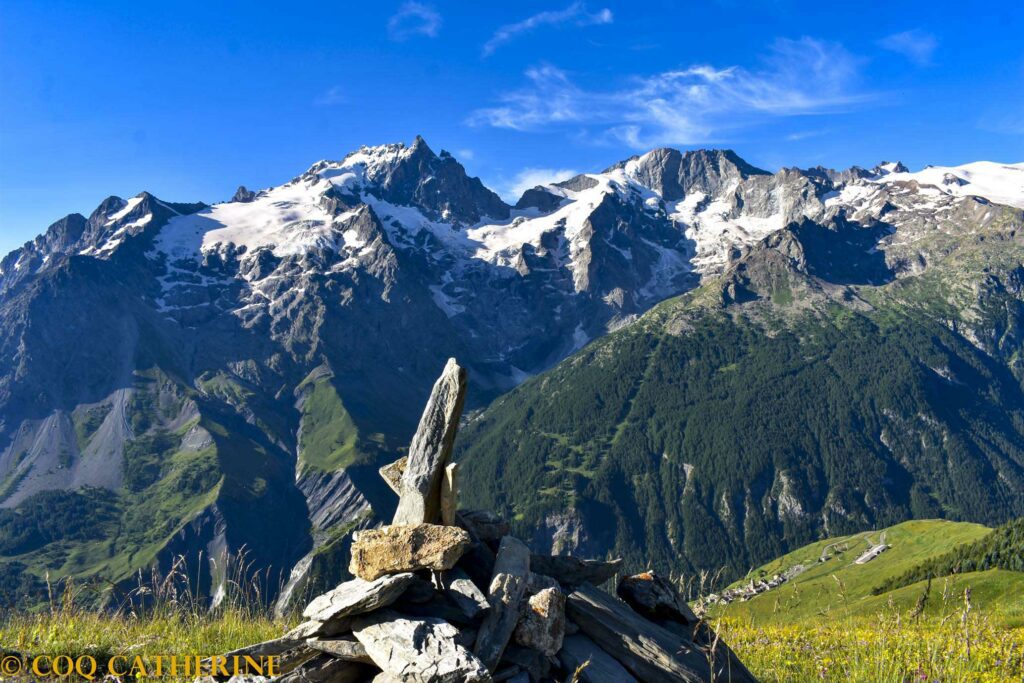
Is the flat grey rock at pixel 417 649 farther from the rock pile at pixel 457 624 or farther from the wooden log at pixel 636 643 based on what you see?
the wooden log at pixel 636 643

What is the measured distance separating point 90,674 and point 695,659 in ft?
38.9

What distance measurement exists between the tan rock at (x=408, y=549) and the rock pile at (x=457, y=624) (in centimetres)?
2

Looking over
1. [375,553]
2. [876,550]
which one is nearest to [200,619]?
[375,553]

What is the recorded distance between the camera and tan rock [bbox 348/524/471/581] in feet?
42.2

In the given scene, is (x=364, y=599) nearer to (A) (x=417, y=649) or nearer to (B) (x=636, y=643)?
(A) (x=417, y=649)

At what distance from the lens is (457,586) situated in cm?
1270

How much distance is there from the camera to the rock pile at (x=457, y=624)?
36.8 ft

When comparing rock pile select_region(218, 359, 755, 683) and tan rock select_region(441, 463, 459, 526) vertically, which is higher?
tan rock select_region(441, 463, 459, 526)

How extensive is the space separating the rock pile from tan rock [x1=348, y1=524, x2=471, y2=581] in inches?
0.8

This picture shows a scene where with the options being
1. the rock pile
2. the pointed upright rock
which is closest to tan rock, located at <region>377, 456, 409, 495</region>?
the pointed upright rock

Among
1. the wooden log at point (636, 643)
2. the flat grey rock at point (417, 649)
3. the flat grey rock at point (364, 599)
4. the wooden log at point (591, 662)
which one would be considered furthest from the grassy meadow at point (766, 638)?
the flat grey rock at point (417, 649)

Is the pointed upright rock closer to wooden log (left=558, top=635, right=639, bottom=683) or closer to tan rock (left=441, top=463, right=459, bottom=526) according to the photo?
tan rock (left=441, top=463, right=459, bottom=526)

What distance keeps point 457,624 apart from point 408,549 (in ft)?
6.17

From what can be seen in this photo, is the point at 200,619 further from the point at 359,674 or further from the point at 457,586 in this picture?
the point at 457,586
